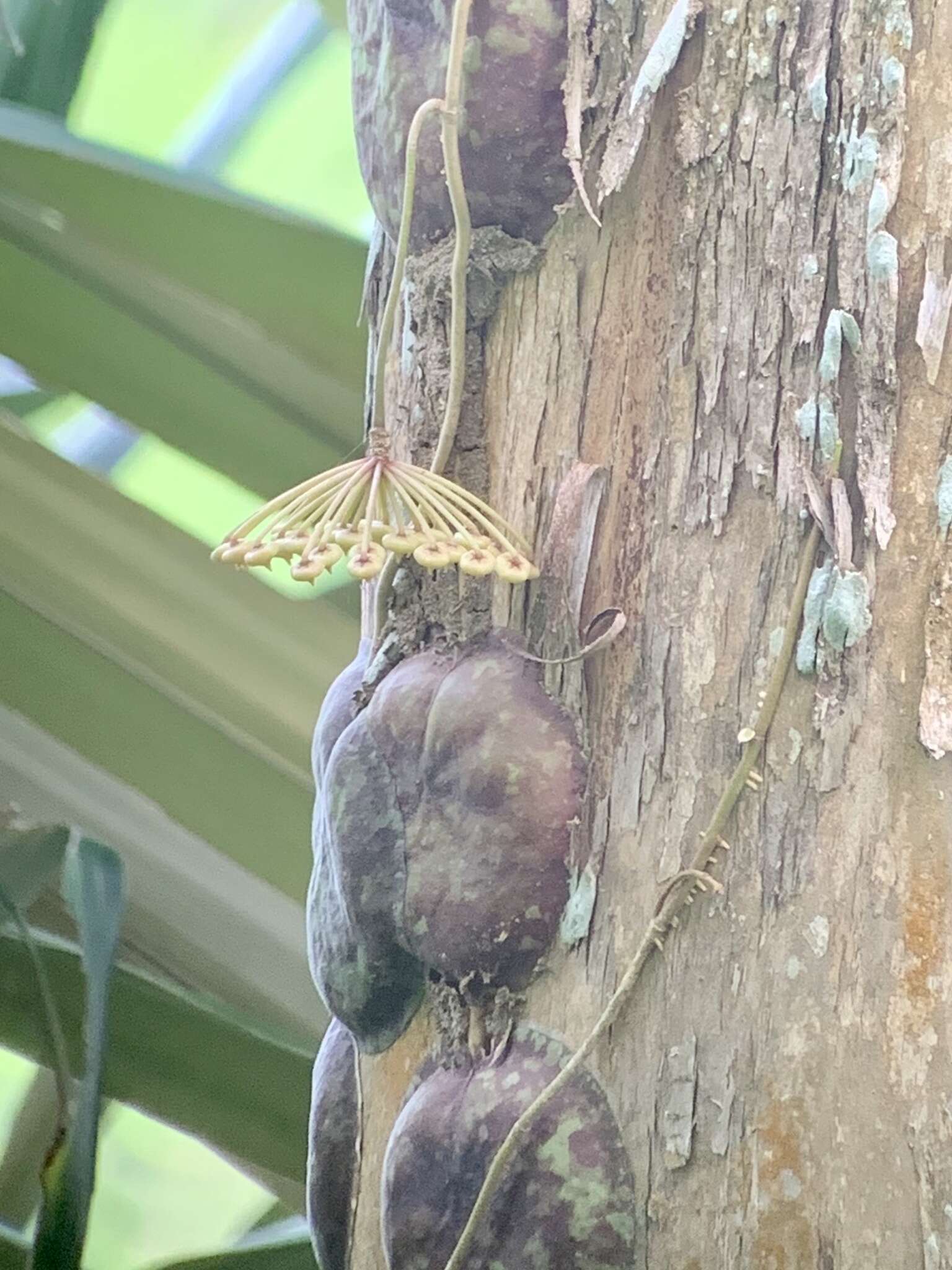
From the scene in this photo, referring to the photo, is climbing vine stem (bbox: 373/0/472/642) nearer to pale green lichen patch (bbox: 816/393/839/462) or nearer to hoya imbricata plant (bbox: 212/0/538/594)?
hoya imbricata plant (bbox: 212/0/538/594)

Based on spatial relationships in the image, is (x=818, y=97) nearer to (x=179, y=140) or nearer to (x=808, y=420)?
(x=808, y=420)

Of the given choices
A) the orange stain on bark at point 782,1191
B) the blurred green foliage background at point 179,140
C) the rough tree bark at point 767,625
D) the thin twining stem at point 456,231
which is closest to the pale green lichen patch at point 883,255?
the rough tree bark at point 767,625

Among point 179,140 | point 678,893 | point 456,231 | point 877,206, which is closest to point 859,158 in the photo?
point 877,206

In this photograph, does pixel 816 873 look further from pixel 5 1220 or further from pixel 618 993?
pixel 5 1220

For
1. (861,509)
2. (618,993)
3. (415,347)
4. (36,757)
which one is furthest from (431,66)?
(36,757)

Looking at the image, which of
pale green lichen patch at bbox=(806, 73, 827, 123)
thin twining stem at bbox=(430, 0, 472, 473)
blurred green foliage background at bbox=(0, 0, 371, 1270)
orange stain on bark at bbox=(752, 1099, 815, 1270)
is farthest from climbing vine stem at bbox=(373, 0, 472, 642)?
blurred green foliage background at bbox=(0, 0, 371, 1270)

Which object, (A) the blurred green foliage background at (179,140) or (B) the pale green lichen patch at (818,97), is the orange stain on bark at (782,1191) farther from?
(A) the blurred green foliage background at (179,140)

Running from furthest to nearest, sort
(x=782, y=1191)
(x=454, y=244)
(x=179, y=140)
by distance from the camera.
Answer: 1. (x=179, y=140)
2. (x=454, y=244)
3. (x=782, y=1191)
